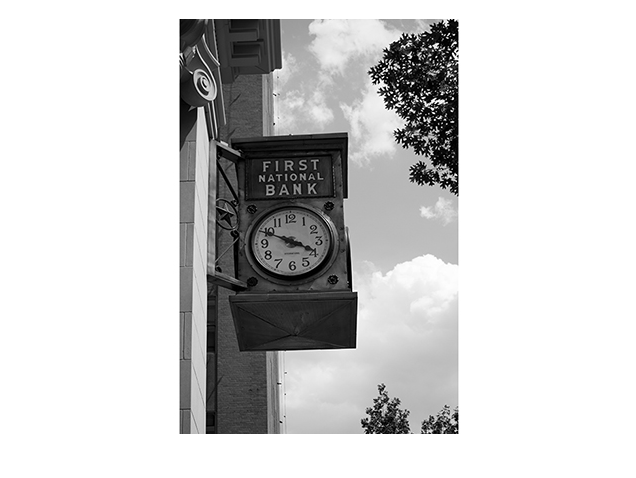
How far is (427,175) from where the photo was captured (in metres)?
9.60

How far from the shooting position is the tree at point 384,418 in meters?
20.0

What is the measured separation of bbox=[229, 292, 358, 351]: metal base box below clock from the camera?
290 inches

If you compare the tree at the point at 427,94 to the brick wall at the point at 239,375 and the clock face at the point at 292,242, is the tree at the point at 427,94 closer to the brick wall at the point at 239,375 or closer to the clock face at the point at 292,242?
the clock face at the point at 292,242

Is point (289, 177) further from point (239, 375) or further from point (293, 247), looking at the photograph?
point (239, 375)

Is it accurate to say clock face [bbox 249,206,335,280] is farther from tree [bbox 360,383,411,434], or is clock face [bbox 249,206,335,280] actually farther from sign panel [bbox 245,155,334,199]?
tree [bbox 360,383,411,434]

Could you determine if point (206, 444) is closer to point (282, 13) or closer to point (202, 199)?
point (202, 199)

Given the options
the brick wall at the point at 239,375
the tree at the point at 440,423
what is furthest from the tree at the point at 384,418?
the brick wall at the point at 239,375

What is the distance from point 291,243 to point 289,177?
29.3 inches

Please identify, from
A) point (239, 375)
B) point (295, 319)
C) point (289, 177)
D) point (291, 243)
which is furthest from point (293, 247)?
point (239, 375)

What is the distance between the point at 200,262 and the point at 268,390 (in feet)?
59.7

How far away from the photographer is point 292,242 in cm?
760

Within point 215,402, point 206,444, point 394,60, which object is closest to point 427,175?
point 394,60

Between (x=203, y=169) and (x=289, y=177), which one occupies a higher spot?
(x=203, y=169)

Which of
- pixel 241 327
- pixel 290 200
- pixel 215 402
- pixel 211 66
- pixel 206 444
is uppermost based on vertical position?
pixel 211 66
